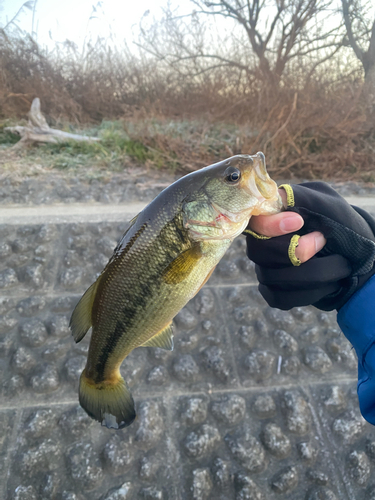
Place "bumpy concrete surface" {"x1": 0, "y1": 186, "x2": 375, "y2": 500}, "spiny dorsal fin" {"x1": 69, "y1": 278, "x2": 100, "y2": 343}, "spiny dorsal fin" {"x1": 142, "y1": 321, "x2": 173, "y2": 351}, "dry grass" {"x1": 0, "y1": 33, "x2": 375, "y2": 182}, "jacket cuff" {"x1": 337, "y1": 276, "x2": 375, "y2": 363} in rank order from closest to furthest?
1. "spiny dorsal fin" {"x1": 69, "y1": 278, "x2": 100, "y2": 343}
2. "jacket cuff" {"x1": 337, "y1": 276, "x2": 375, "y2": 363}
3. "spiny dorsal fin" {"x1": 142, "y1": 321, "x2": 173, "y2": 351}
4. "bumpy concrete surface" {"x1": 0, "y1": 186, "x2": 375, "y2": 500}
5. "dry grass" {"x1": 0, "y1": 33, "x2": 375, "y2": 182}

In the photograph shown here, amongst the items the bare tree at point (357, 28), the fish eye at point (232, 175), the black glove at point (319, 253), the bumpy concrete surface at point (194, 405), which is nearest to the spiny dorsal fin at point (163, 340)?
the black glove at point (319, 253)

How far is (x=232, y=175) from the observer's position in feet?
5.06

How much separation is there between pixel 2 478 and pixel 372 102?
904 cm

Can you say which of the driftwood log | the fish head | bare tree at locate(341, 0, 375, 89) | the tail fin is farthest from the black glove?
bare tree at locate(341, 0, 375, 89)

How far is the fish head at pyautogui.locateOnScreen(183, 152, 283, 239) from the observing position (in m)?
1.52

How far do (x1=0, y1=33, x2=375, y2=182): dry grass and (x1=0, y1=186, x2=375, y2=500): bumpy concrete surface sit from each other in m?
3.52

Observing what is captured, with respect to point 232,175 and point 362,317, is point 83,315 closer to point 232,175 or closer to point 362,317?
point 232,175

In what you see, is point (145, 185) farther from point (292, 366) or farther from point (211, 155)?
point (292, 366)

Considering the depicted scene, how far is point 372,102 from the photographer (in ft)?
23.9

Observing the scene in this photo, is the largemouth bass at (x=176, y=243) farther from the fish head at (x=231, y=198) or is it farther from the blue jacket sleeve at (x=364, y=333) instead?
the blue jacket sleeve at (x=364, y=333)

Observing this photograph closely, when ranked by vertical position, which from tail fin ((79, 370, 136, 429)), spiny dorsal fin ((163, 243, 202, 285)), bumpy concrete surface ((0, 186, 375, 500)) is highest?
spiny dorsal fin ((163, 243, 202, 285))

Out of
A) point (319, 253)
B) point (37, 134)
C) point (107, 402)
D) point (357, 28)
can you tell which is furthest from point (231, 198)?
point (357, 28)

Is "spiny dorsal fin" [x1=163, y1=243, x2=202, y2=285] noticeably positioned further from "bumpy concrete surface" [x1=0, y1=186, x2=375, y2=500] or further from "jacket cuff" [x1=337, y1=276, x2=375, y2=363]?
"bumpy concrete surface" [x1=0, y1=186, x2=375, y2=500]

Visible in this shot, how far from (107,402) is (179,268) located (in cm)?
89
